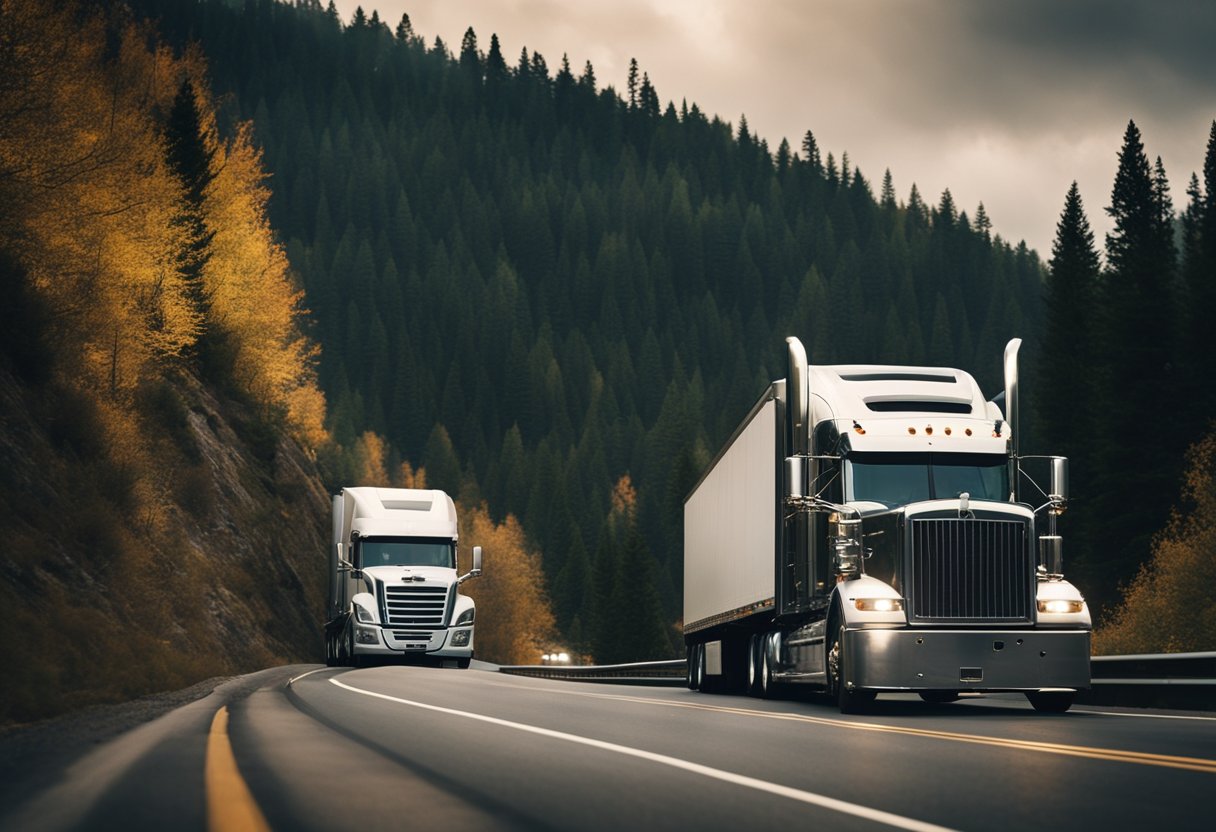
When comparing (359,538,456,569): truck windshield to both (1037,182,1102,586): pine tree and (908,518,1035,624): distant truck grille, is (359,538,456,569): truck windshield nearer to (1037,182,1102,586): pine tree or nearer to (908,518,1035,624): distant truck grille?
(908,518,1035,624): distant truck grille

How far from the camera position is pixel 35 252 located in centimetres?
3366

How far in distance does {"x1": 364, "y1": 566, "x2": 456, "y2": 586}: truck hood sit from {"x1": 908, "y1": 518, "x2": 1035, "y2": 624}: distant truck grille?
23504 mm

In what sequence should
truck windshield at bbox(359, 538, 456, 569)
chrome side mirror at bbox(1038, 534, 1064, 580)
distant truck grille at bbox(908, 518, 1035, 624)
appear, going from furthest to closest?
1. truck windshield at bbox(359, 538, 456, 569)
2. chrome side mirror at bbox(1038, 534, 1064, 580)
3. distant truck grille at bbox(908, 518, 1035, 624)

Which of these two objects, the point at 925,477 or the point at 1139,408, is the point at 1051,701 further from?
the point at 1139,408

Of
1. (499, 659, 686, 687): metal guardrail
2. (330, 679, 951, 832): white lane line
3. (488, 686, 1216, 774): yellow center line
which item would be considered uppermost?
(488, 686, 1216, 774): yellow center line

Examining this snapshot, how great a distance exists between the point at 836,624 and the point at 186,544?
31253 millimetres

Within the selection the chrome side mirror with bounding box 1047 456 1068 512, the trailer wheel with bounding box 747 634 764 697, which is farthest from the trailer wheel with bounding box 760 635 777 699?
the chrome side mirror with bounding box 1047 456 1068 512

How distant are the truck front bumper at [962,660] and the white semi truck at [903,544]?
2 centimetres

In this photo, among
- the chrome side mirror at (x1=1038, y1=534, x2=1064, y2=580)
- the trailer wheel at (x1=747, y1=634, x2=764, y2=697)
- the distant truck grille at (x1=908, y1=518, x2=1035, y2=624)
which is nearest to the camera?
the distant truck grille at (x1=908, y1=518, x2=1035, y2=624)

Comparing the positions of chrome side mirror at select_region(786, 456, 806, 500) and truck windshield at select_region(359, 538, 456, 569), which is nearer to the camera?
chrome side mirror at select_region(786, 456, 806, 500)

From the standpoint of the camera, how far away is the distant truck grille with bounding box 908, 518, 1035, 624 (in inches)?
671

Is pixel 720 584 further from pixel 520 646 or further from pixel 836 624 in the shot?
pixel 520 646

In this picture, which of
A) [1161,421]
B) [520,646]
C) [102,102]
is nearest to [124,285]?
[102,102]

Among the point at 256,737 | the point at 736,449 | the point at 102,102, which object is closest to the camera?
the point at 256,737
